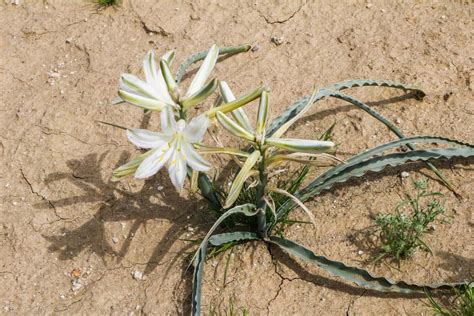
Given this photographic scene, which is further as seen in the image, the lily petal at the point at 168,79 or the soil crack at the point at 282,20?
the soil crack at the point at 282,20

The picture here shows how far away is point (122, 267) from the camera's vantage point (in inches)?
104

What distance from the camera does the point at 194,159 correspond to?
197 centimetres

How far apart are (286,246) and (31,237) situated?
1265 mm

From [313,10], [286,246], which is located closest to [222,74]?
[313,10]

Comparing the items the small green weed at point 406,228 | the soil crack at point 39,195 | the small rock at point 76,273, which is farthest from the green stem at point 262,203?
the soil crack at point 39,195

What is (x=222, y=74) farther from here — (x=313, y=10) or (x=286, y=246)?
(x=286, y=246)

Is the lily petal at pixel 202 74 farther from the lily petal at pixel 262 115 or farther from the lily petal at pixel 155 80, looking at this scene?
the lily petal at pixel 262 115

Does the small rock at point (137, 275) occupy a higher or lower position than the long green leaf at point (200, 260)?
lower

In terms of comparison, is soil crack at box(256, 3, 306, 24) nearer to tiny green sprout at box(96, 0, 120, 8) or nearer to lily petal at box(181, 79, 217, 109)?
tiny green sprout at box(96, 0, 120, 8)

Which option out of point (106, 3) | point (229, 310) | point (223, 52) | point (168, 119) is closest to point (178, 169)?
point (168, 119)

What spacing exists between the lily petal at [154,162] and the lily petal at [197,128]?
0.10m

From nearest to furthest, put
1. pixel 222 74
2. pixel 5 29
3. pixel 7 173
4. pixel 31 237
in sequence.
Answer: pixel 31 237 → pixel 7 173 → pixel 222 74 → pixel 5 29

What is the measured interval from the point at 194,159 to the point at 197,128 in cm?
12

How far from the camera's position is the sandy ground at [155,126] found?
2535mm
